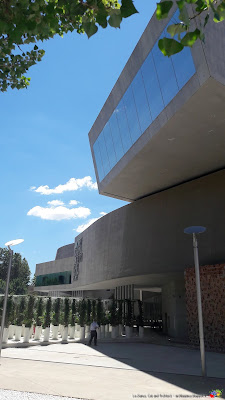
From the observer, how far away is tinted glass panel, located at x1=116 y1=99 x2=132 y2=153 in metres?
17.3

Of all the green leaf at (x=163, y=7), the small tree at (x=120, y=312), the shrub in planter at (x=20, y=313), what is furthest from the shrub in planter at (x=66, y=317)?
the green leaf at (x=163, y=7)

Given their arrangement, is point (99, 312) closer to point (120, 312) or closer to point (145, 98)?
point (120, 312)

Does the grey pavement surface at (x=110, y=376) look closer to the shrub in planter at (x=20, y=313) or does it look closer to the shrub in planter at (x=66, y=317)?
the shrub in planter at (x=20, y=313)

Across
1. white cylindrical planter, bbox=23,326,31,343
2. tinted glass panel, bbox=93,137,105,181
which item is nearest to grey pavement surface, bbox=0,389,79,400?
white cylindrical planter, bbox=23,326,31,343

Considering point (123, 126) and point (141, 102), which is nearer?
point (141, 102)

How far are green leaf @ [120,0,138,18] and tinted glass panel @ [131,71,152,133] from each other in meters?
11.6

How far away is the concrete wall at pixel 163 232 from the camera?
57.3ft

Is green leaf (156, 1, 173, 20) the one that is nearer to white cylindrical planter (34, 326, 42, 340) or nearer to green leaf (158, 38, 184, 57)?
green leaf (158, 38, 184, 57)

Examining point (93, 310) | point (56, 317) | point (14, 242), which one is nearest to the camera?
point (14, 242)

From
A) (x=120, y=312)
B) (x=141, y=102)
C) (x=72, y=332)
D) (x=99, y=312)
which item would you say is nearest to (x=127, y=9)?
(x=141, y=102)

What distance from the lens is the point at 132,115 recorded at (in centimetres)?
1650

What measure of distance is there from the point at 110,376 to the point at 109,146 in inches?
563

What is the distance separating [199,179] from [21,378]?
1394cm

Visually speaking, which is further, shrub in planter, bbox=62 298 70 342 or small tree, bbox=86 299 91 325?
small tree, bbox=86 299 91 325
